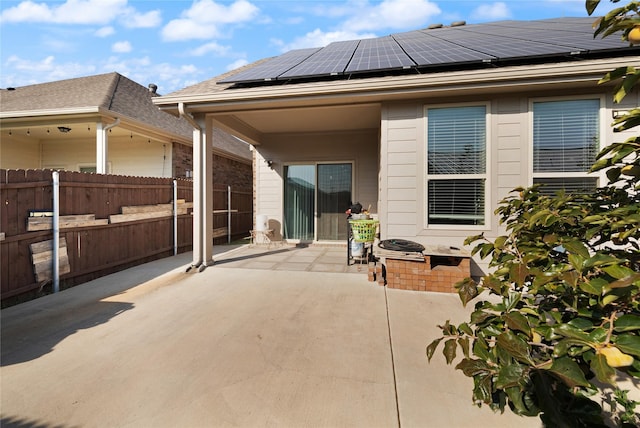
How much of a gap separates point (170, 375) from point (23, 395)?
0.88m

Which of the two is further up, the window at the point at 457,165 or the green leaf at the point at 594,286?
the window at the point at 457,165

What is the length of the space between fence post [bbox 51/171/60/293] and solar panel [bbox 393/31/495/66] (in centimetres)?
555

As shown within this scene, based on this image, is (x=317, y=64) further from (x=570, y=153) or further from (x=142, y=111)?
(x=142, y=111)

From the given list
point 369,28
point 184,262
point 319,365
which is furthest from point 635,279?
point 369,28

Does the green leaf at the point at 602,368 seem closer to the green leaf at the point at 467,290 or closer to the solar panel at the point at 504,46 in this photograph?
the green leaf at the point at 467,290

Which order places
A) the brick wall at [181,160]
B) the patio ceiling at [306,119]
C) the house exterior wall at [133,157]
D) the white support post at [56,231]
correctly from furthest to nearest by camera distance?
the brick wall at [181,160] → the house exterior wall at [133,157] → the patio ceiling at [306,119] → the white support post at [56,231]

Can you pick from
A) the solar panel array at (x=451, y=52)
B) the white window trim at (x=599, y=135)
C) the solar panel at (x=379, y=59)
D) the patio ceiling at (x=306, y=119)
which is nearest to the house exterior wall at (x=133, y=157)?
the patio ceiling at (x=306, y=119)

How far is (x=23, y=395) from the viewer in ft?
5.82

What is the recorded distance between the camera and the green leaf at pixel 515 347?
79 centimetres

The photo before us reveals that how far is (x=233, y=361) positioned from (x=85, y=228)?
12.6 ft

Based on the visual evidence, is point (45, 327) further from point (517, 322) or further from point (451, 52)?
point (451, 52)

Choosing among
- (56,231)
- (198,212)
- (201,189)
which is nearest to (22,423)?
(56,231)

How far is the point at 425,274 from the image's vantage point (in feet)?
12.6

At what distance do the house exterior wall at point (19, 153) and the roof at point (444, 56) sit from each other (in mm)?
7892
